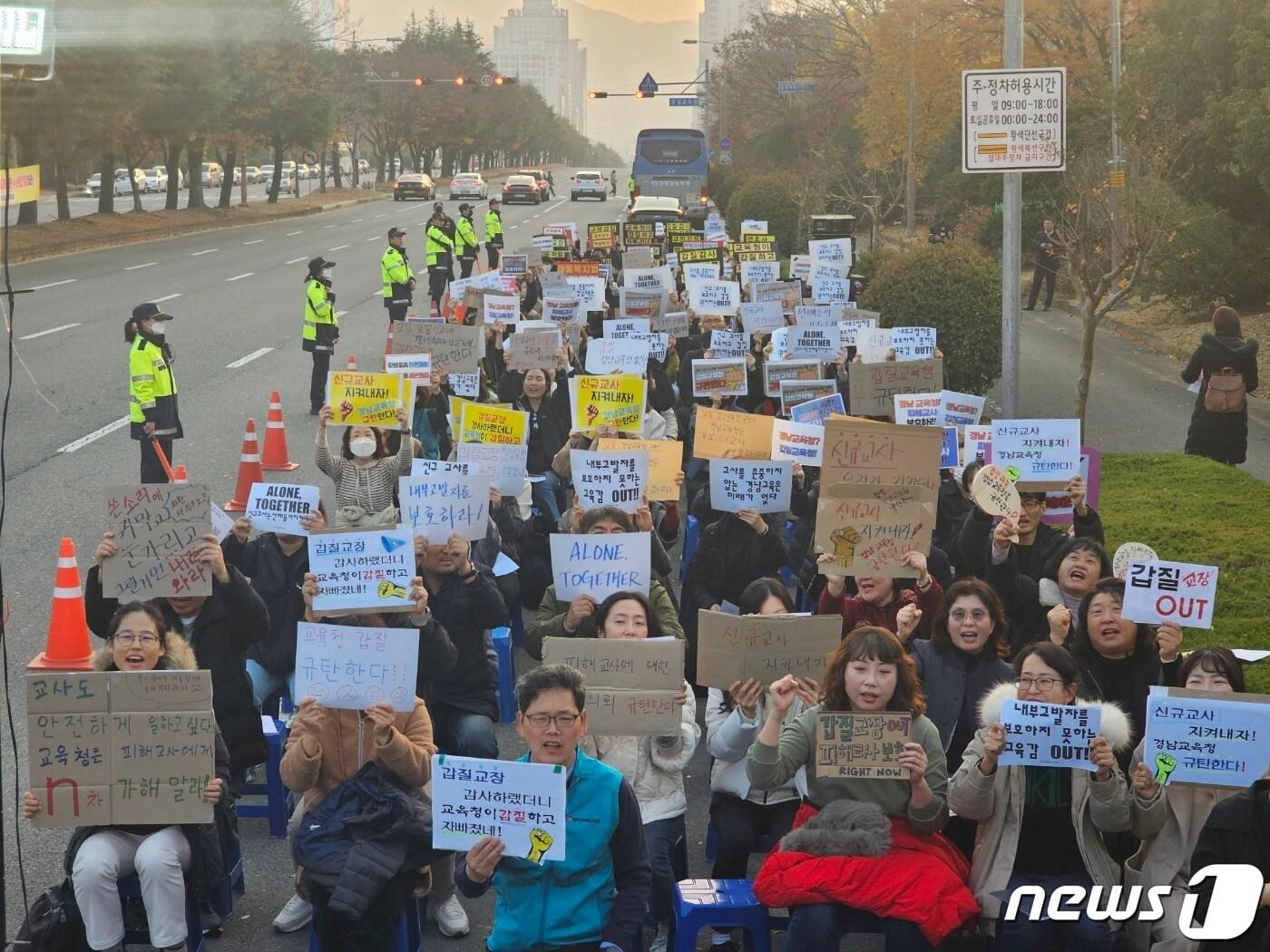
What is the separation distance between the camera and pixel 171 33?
44.3 meters

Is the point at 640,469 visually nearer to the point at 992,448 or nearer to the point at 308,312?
the point at 992,448

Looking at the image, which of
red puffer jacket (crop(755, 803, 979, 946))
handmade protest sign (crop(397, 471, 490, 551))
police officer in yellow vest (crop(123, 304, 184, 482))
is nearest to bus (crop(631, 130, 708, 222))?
police officer in yellow vest (crop(123, 304, 184, 482))

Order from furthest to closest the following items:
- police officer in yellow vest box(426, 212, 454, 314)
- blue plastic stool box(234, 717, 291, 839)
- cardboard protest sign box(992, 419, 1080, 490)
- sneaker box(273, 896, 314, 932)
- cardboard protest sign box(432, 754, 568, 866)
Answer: police officer in yellow vest box(426, 212, 454, 314) < cardboard protest sign box(992, 419, 1080, 490) < blue plastic stool box(234, 717, 291, 839) < sneaker box(273, 896, 314, 932) < cardboard protest sign box(432, 754, 568, 866)

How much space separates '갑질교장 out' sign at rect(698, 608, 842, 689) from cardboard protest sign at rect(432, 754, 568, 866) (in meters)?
1.29

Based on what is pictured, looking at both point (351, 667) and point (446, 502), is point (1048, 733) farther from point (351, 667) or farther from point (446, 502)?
point (446, 502)

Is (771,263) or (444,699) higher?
(771,263)

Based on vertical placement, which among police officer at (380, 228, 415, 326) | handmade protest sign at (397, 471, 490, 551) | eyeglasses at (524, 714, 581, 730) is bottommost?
eyeglasses at (524, 714, 581, 730)

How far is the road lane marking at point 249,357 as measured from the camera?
885 inches

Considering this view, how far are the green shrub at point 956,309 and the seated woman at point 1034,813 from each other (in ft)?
39.8

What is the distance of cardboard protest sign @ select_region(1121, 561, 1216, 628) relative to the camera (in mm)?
5688

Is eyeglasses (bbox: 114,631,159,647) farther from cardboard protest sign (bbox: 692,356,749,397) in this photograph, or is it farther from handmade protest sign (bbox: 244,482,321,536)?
cardboard protest sign (bbox: 692,356,749,397)

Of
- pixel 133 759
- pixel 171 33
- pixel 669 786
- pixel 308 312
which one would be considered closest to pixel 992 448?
pixel 669 786

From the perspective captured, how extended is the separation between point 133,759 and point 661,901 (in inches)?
77.1

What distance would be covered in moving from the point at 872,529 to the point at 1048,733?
231 centimetres
